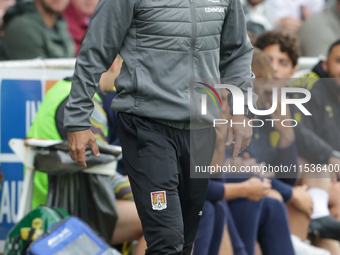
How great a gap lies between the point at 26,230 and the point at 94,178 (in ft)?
1.85

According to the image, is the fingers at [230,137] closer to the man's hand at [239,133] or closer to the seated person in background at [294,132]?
the man's hand at [239,133]

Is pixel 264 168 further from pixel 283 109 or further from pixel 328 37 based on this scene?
pixel 328 37

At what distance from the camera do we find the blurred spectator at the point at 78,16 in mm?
6359

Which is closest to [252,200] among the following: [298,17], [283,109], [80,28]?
[283,109]

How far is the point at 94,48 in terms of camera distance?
268 centimetres

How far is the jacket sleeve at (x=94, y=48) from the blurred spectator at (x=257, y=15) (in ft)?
13.3

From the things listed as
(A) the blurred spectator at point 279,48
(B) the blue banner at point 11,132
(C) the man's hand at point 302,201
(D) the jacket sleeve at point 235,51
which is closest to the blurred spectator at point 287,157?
(C) the man's hand at point 302,201

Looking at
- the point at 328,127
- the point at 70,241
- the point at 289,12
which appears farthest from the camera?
the point at 289,12

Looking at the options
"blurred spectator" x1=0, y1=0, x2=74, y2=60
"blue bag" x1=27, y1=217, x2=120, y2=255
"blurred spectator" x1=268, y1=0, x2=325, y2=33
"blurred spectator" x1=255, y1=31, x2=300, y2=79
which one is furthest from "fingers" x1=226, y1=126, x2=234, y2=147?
"blurred spectator" x1=268, y1=0, x2=325, y2=33

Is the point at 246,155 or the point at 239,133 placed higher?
the point at 239,133

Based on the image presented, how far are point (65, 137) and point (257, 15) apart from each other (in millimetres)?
4056

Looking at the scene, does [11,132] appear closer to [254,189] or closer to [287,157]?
[254,189]

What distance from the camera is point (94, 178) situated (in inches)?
156

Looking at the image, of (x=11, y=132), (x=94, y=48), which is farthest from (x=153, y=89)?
(x=11, y=132)
